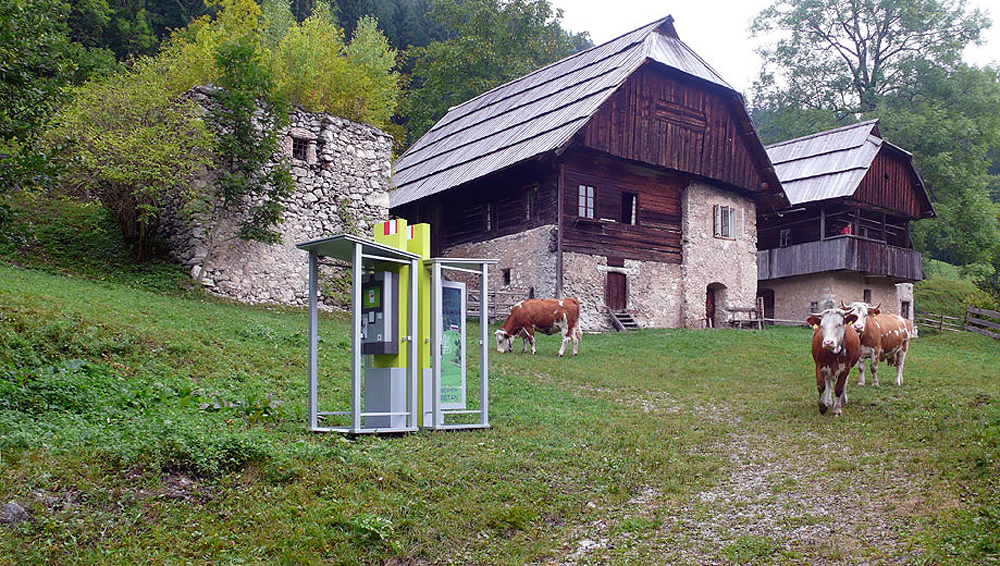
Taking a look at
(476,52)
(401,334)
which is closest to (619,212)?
(401,334)

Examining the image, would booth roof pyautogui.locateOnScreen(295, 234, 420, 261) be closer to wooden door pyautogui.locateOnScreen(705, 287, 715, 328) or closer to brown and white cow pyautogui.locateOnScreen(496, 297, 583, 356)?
brown and white cow pyautogui.locateOnScreen(496, 297, 583, 356)

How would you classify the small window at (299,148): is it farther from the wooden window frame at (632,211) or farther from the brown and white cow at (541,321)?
the wooden window frame at (632,211)

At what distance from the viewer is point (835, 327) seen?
40.0ft

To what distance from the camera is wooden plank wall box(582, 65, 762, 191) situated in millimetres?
27484

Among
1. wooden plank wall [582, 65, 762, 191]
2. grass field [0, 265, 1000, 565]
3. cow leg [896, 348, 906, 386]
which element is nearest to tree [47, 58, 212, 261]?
grass field [0, 265, 1000, 565]

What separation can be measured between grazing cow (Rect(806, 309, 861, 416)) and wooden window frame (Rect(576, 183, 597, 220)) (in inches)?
606

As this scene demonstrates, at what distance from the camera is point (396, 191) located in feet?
114

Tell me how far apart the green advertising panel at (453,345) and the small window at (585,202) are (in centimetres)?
1684

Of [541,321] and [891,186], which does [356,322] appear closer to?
[541,321]

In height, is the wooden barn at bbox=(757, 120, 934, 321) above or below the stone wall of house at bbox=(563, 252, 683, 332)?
above

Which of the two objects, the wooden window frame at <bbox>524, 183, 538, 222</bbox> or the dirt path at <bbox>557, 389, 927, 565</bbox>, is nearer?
the dirt path at <bbox>557, 389, 927, 565</bbox>

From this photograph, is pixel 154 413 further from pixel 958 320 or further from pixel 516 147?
pixel 958 320

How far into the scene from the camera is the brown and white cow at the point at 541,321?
68.0 feet

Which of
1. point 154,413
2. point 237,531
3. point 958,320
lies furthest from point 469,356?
point 958,320
